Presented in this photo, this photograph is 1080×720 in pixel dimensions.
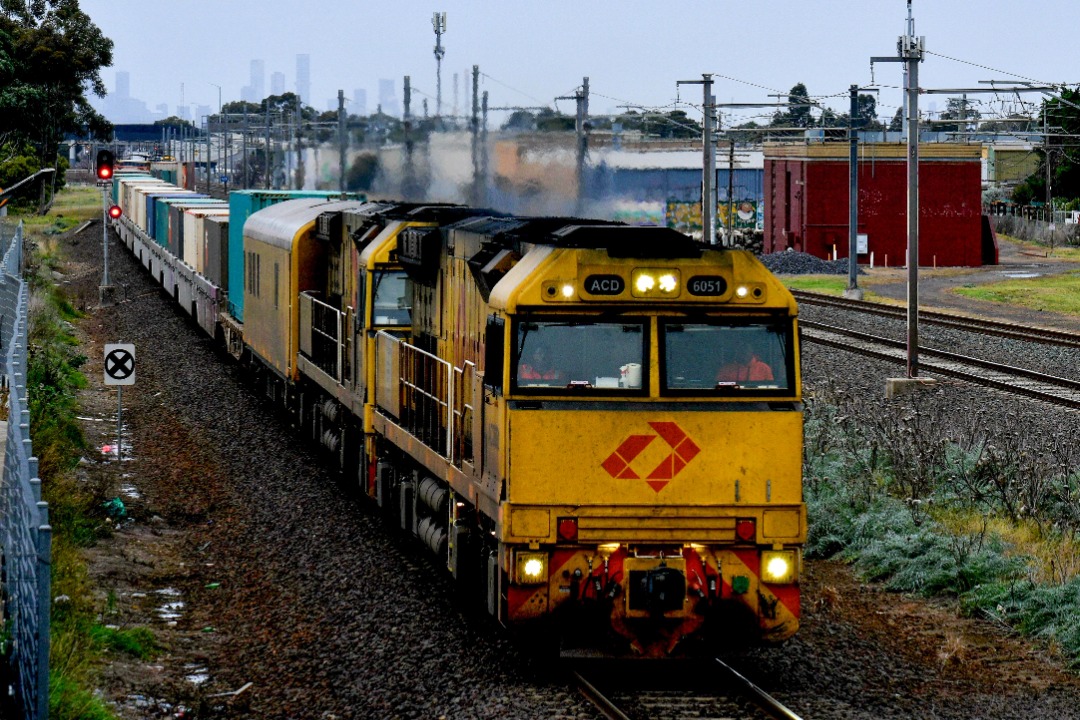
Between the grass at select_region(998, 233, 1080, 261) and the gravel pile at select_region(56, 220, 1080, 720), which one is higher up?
the grass at select_region(998, 233, 1080, 261)

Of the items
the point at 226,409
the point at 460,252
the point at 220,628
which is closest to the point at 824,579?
the point at 460,252

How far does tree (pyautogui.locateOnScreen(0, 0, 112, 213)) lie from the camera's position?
87.3 meters

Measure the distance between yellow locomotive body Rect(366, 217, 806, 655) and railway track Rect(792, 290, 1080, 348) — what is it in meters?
23.0

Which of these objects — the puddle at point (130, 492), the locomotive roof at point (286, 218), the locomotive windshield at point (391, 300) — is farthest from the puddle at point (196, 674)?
the locomotive roof at point (286, 218)

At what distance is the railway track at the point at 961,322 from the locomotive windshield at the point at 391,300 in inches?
783

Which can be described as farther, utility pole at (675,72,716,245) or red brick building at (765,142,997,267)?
red brick building at (765,142,997,267)

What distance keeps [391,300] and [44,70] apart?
3237 inches

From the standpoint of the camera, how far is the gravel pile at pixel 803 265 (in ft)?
190

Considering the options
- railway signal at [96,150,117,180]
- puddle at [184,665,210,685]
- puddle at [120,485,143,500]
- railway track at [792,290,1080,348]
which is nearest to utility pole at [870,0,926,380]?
railway track at [792,290,1080,348]

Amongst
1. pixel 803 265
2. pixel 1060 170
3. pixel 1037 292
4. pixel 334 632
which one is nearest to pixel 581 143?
pixel 334 632

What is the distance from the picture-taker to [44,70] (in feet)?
300

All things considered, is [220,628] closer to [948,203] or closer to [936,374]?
[936,374]

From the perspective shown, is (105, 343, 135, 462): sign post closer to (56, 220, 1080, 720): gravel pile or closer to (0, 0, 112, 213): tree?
(56, 220, 1080, 720): gravel pile

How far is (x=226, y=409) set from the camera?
25.2 meters
